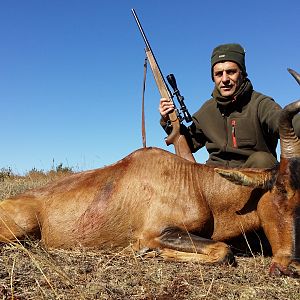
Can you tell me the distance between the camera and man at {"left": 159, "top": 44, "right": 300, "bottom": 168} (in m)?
6.31

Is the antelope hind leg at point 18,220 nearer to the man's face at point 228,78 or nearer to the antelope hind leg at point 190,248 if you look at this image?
the antelope hind leg at point 190,248

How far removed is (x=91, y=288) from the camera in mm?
3119

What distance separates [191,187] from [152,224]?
59 centimetres

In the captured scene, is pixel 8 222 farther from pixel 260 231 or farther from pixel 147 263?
pixel 260 231

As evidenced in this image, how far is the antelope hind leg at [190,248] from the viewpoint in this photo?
422cm

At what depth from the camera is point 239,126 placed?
6422 millimetres

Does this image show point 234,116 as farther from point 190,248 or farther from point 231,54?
point 190,248

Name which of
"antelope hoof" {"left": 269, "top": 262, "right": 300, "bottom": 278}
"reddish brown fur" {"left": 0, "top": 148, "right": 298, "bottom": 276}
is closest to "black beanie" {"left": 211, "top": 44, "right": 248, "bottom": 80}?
"reddish brown fur" {"left": 0, "top": 148, "right": 298, "bottom": 276}

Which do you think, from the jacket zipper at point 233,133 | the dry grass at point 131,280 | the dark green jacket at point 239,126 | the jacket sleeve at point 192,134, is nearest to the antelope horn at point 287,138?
the dry grass at point 131,280

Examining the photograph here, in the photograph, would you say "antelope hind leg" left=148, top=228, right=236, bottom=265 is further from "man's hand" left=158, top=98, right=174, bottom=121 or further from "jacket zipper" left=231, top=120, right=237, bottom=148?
"man's hand" left=158, top=98, right=174, bottom=121

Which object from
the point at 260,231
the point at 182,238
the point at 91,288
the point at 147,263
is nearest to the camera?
the point at 91,288

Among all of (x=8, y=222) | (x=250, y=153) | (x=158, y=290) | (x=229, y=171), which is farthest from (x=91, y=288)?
(x=250, y=153)

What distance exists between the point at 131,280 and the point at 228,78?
3836mm

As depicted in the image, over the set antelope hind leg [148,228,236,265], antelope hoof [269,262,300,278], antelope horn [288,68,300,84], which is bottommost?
antelope hoof [269,262,300,278]
